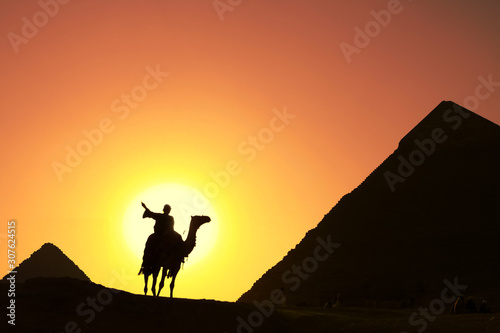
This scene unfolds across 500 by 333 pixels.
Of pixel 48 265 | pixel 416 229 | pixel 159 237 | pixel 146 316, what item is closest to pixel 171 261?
pixel 159 237

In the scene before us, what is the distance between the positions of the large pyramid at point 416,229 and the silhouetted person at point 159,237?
25855mm

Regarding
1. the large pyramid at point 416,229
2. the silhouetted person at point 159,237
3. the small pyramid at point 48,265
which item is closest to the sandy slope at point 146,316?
the silhouetted person at point 159,237

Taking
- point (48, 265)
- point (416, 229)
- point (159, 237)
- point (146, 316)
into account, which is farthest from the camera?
point (48, 265)

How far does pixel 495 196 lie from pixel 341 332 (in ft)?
146

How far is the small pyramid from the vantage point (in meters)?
78.9

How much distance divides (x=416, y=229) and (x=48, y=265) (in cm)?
4076

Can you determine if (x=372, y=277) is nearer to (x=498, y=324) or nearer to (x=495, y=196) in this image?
(x=495, y=196)

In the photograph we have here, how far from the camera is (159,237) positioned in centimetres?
1769

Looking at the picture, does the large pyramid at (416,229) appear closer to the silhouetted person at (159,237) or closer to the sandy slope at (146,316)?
the silhouetted person at (159,237)

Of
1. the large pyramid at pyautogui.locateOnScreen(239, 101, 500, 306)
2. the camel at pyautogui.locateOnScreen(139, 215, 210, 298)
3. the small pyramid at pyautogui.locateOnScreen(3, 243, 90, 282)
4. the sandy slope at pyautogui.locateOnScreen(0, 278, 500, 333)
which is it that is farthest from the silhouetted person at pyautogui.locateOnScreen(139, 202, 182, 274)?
the small pyramid at pyautogui.locateOnScreen(3, 243, 90, 282)

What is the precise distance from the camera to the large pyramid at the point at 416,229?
4816 cm

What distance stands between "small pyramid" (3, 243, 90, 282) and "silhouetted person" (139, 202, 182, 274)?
62.9 metres

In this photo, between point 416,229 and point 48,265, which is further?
point 48,265

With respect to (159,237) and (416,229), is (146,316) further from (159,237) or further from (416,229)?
(416,229)
